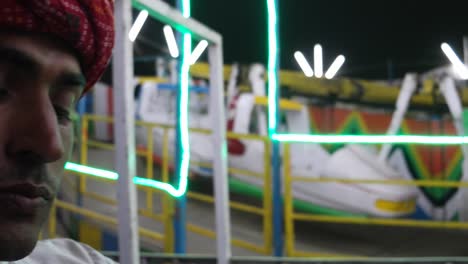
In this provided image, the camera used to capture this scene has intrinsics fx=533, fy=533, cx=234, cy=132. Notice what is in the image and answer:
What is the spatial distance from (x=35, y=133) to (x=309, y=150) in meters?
4.09

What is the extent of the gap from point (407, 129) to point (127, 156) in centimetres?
439

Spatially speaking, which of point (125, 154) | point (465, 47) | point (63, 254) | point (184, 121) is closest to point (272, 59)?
point (184, 121)

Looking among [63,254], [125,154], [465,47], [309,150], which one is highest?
[465,47]

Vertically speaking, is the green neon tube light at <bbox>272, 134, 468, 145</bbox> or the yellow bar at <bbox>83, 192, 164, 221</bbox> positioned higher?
the green neon tube light at <bbox>272, 134, 468, 145</bbox>

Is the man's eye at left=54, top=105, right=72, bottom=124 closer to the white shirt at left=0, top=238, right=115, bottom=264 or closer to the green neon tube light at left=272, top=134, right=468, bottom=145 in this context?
the white shirt at left=0, top=238, right=115, bottom=264

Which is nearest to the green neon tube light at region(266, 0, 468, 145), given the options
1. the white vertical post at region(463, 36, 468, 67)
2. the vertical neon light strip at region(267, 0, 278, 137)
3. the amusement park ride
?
the vertical neon light strip at region(267, 0, 278, 137)

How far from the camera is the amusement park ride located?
4.10m

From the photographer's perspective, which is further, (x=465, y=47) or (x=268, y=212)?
(x=465, y=47)

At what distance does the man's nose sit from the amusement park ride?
12.1 ft

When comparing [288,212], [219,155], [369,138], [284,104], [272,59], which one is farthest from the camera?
[284,104]

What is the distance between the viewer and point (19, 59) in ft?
1.89

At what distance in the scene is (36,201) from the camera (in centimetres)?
59

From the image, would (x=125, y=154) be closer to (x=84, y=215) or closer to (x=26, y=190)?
(x=26, y=190)

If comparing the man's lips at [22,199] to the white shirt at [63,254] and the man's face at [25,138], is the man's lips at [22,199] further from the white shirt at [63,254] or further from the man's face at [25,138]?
the white shirt at [63,254]
